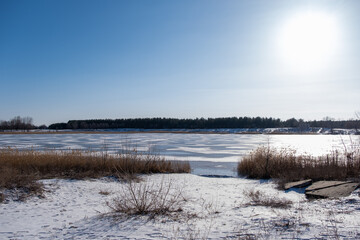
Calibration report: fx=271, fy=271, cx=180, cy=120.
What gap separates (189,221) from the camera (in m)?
4.96

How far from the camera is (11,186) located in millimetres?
6906

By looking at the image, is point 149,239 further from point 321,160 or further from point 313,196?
point 321,160

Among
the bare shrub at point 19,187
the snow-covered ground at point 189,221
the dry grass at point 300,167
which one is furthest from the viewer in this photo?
the dry grass at point 300,167

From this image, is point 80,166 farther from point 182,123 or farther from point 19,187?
point 182,123

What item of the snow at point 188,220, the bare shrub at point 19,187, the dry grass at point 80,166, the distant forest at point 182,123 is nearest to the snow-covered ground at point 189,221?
the snow at point 188,220

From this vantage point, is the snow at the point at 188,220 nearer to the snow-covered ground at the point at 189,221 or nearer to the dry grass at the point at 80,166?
the snow-covered ground at the point at 189,221

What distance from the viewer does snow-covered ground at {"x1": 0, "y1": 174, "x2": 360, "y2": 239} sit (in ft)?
13.9

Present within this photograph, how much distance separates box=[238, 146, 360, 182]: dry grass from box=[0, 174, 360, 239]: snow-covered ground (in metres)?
3.44

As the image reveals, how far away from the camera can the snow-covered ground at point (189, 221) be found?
4.23m

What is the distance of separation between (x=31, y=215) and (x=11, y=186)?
2045 mm

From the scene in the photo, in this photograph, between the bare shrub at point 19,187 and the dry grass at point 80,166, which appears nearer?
the bare shrub at point 19,187

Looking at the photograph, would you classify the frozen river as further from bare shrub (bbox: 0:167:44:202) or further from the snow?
the snow

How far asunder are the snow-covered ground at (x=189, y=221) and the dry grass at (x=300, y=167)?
3440 mm

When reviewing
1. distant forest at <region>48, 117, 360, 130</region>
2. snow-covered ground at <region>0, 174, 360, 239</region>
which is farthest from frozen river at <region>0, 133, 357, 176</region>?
distant forest at <region>48, 117, 360, 130</region>
